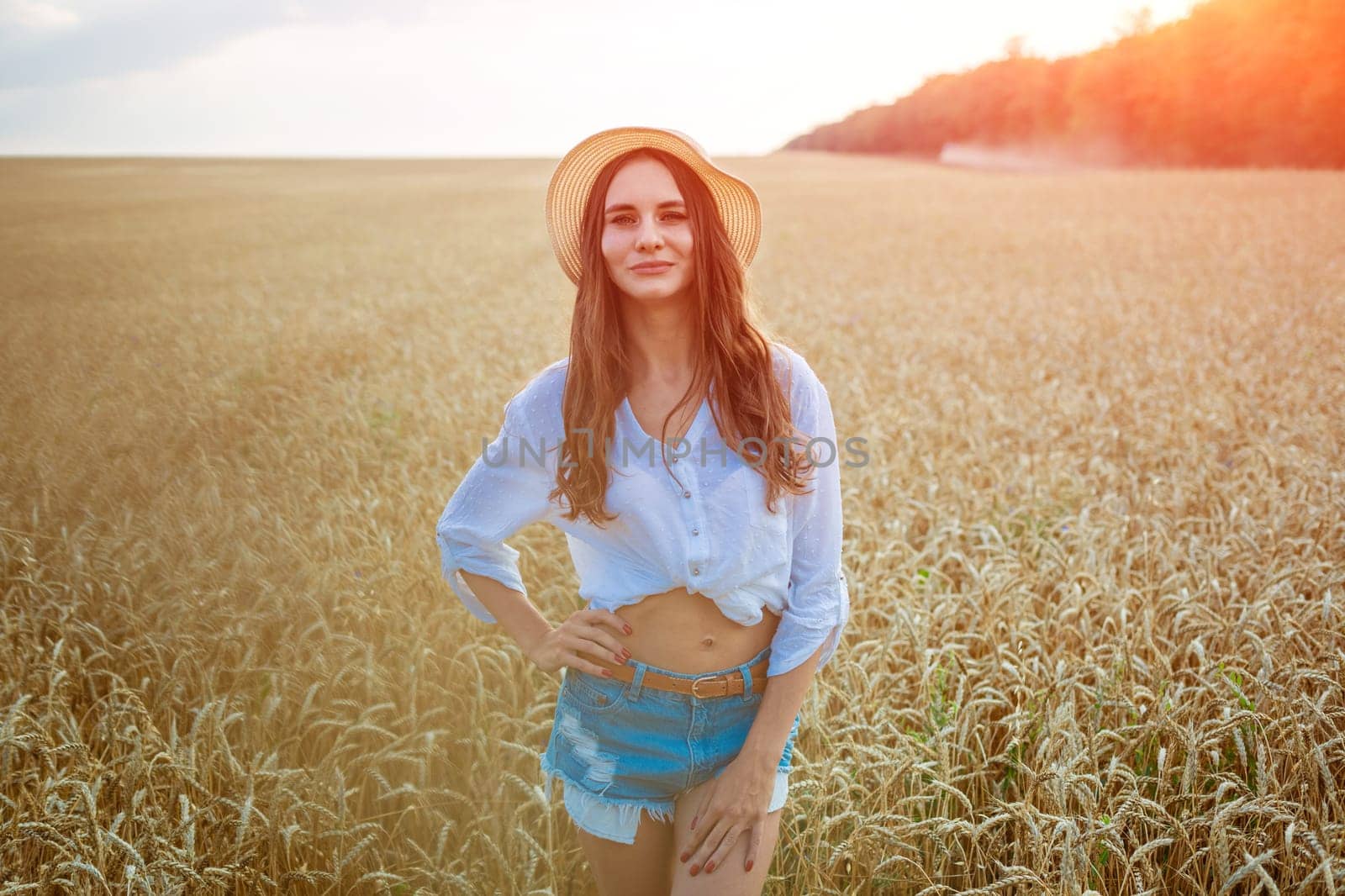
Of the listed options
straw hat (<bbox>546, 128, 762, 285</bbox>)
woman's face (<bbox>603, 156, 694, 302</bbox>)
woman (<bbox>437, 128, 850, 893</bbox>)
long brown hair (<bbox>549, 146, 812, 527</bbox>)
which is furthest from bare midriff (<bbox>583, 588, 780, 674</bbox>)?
straw hat (<bbox>546, 128, 762, 285</bbox>)

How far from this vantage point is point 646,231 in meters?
1.63

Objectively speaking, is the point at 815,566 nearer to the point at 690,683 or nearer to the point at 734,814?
the point at 690,683

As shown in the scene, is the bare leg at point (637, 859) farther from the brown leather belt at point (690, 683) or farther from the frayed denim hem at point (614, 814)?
the brown leather belt at point (690, 683)

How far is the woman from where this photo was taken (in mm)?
1618

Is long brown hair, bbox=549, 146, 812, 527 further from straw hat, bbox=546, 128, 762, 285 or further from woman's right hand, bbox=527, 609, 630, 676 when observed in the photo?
woman's right hand, bbox=527, 609, 630, 676

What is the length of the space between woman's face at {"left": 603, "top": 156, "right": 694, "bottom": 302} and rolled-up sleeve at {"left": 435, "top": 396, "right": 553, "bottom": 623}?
38 cm

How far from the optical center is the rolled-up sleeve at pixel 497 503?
1753mm

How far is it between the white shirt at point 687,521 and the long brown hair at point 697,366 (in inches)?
1.2

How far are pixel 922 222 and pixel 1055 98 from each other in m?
39.6

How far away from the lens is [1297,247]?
40.4ft

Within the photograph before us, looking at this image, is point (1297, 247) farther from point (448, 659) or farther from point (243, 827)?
point (243, 827)

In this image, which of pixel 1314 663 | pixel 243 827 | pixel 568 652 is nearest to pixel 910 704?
pixel 1314 663

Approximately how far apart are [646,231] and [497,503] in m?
0.67

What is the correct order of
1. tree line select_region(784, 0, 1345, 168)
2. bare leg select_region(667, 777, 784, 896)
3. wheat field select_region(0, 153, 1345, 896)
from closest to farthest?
bare leg select_region(667, 777, 784, 896) < wheat field select_region(0, 153, 1345, 896) < tree line select_region(784, 0, 1345, 168)
